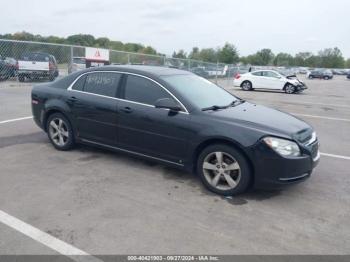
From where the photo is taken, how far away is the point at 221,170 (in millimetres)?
4512

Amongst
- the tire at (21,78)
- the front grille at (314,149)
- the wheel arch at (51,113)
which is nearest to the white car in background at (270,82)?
the tire at (21,78)

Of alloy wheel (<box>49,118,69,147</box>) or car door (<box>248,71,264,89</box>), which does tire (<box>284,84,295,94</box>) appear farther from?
alloy wheel (<box>49,118,69,147</box>)

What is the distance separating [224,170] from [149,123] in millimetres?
1241

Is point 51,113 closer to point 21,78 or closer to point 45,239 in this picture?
point 45,239

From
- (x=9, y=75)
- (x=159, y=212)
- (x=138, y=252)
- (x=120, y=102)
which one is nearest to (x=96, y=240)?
(x=138, y=252)

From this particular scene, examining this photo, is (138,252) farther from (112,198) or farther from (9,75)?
(9,75)

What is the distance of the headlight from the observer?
4248 millimetres

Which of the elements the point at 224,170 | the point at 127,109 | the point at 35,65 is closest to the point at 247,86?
the point at 35,65

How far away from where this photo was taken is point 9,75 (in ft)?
52.2

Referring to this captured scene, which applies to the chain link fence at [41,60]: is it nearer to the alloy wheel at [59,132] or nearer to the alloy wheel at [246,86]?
the alloy wheel at [246,86]

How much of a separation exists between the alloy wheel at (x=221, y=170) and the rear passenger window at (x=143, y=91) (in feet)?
3.53

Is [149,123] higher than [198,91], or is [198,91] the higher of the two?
[198,91]

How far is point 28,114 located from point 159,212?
21.9ft

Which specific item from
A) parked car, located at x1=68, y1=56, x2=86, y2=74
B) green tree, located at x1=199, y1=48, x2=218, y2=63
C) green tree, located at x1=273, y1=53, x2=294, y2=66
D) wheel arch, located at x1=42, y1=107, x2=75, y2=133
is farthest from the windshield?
green tree, located at x1=273, y1=53, x2=294, y2=66
